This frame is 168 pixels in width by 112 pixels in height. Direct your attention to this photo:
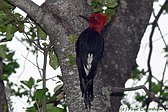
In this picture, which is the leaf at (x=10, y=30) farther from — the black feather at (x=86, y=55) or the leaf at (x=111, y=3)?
the leaf at (x=111, y=3)

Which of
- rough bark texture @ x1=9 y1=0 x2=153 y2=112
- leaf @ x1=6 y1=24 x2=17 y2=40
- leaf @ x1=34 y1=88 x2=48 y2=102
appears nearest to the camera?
rough bark texture @ x1=9 y1=0 x2=153 y2=112

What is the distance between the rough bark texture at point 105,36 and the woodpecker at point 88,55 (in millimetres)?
66

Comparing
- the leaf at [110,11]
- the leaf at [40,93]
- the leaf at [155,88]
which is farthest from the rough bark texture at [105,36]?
the leaf at [155,88]

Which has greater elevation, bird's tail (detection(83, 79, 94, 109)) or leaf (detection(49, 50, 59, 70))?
leaf (detection(49, 50, 59, 70))

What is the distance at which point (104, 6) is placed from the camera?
168 inches

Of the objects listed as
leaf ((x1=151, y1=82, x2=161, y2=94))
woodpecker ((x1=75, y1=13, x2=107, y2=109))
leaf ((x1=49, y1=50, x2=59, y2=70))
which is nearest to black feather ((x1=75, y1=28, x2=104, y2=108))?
woodpecker ((x1=75, y1=13, x2=107, y2=109))

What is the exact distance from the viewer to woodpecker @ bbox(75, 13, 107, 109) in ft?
11.3

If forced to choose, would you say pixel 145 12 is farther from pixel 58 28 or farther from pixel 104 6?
pixel 58 28

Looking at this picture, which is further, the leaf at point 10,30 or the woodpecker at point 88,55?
the leaf at point 10,30

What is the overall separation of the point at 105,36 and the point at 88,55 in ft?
3.61

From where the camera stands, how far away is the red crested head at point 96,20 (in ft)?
13.5

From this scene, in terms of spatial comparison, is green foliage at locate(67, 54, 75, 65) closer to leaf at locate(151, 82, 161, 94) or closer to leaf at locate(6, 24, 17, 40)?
leaf at locate(6, 24, 17, 40)

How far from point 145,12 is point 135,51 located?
551 millimetres

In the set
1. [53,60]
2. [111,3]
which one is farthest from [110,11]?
[53,60]
